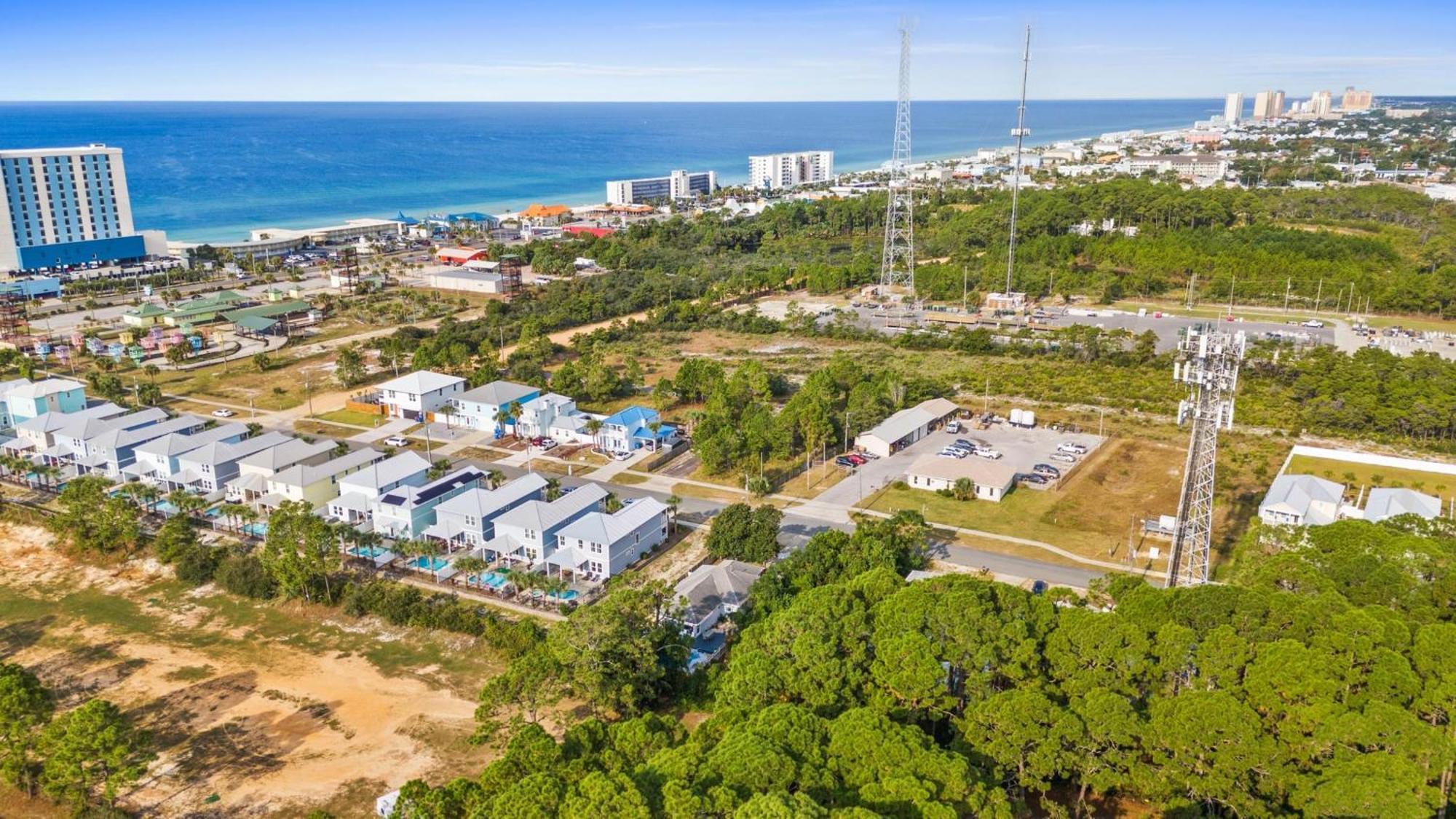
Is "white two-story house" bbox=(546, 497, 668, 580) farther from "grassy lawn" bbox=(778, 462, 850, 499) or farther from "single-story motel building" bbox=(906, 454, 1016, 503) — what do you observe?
"single-story motel building" bbox=(906, 454, 1016, 503)

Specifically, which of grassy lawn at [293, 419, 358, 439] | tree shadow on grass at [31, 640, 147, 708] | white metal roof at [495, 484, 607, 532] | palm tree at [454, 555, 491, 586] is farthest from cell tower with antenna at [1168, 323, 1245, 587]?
grassy lawn at [293, 419, 358, 439]

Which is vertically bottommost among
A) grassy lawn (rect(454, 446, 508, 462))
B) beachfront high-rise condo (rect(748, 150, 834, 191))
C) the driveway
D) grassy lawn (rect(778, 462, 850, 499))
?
grassy lawn (rect(778, 462, 850, 499))

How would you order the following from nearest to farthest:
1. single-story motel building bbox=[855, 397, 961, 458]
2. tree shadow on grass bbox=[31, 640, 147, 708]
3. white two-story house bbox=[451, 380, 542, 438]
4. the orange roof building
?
1. tree shadow on grass bbox=[31, 640, 147, 708]
2. single-story motel building bbox=[855, 397, 961, 458]
3. white two-story house bbox=[451, 380, 542, 438]
4. the orange roof building

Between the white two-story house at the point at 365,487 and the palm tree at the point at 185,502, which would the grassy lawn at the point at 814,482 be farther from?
the palm tree at the point at 185,502

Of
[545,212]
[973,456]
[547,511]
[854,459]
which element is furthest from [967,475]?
[545,212]

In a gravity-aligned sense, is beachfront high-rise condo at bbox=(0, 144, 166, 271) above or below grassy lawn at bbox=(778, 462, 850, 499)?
above

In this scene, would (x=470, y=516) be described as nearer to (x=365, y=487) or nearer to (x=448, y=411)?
(x=365, y=487)

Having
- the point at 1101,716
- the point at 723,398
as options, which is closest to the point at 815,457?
the point at 723,398
